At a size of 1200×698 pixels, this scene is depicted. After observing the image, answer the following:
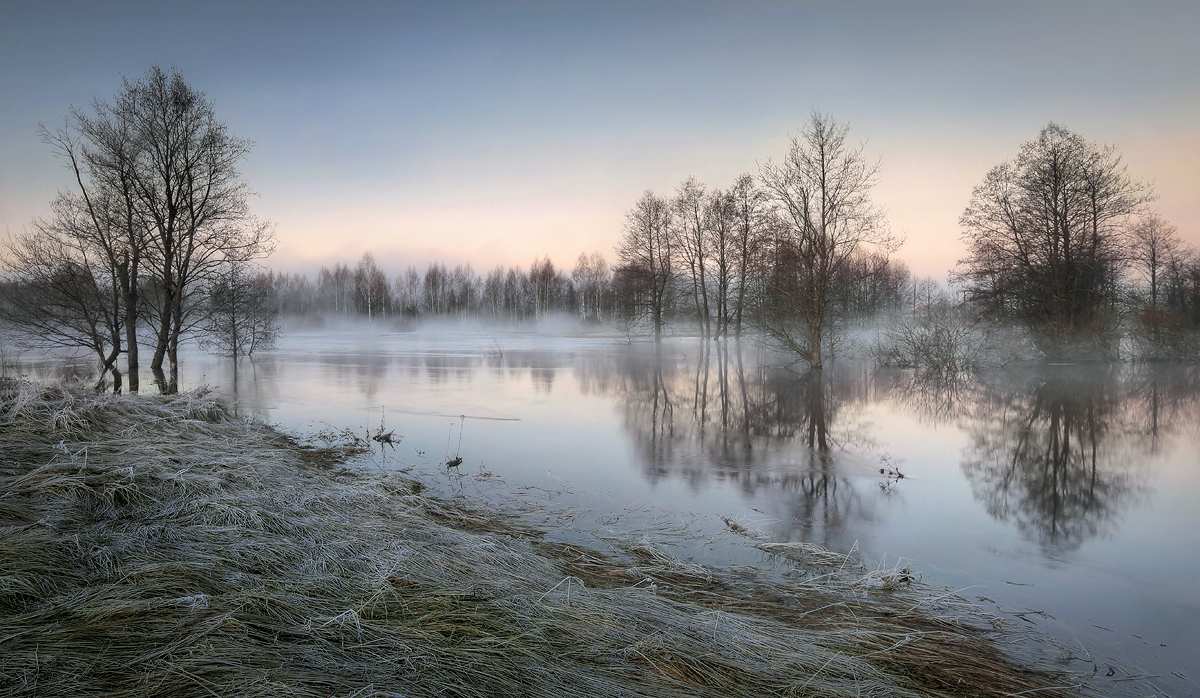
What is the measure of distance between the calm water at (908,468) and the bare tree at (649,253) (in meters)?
27.3

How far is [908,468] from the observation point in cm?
786

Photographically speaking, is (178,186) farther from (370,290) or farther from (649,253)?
(370,290)

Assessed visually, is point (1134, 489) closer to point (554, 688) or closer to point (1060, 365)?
point (554, 688)

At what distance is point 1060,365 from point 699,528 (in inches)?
1051

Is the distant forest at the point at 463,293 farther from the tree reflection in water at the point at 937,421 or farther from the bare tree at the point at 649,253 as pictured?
the tree reflection in water at the point at 937,421

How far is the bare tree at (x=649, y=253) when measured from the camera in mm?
44250

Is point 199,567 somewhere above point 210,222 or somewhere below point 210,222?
below

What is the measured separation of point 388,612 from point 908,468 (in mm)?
7070

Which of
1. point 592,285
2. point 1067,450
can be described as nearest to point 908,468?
point 1067,450

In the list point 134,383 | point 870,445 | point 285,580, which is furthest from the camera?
point 134,383

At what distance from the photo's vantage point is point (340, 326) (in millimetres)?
81625

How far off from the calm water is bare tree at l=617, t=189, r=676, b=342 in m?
27.3

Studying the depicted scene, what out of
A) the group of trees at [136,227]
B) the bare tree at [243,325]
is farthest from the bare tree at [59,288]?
the bare tree at [243,325]

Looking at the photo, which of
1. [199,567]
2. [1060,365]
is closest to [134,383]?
[199,567]
